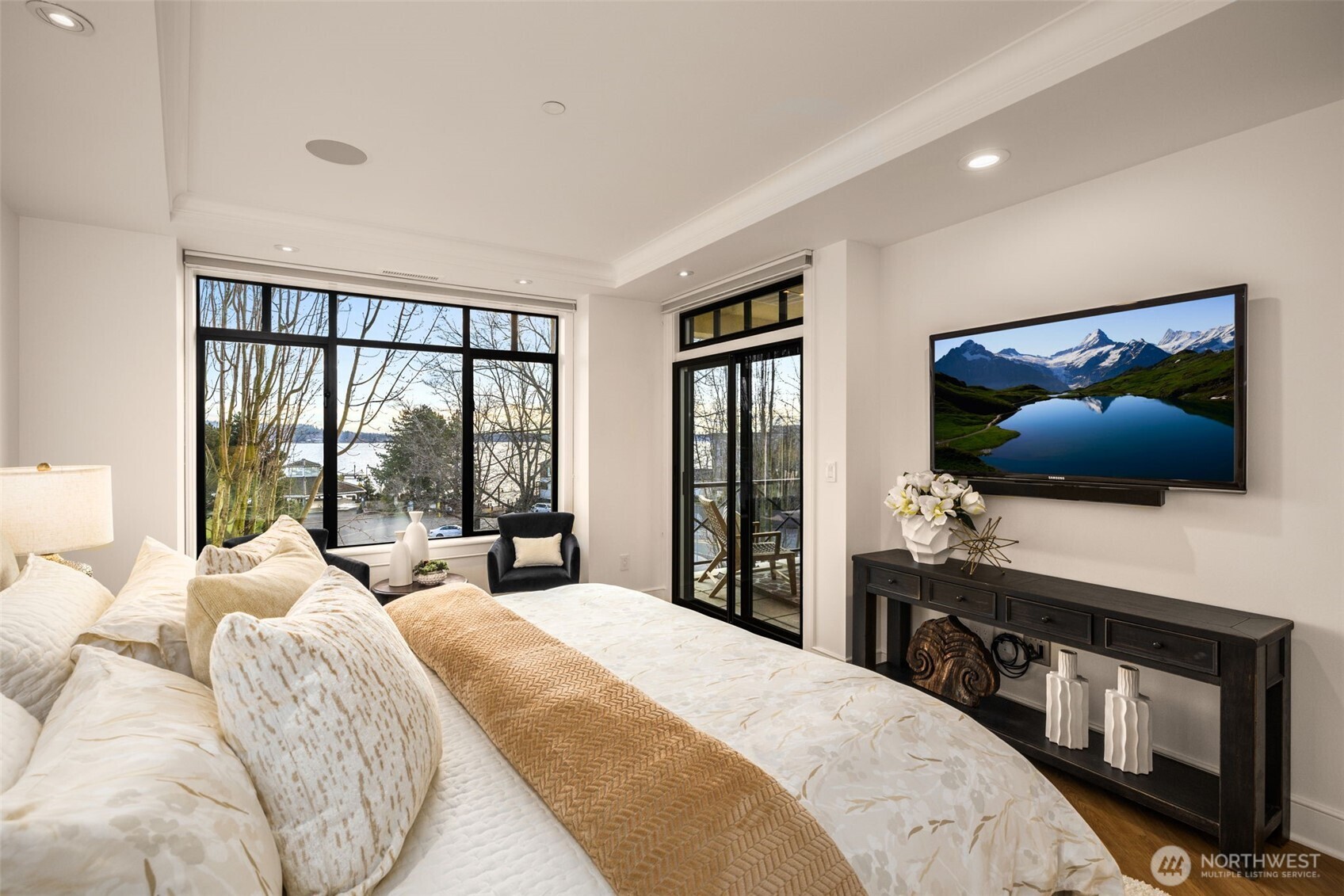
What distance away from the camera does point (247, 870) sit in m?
0.77

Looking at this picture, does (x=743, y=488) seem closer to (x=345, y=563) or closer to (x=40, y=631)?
(x=345, y=563)

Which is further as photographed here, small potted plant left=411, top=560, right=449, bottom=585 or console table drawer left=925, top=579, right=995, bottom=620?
small potted plant left=411, top=560, right=449, bottom=585

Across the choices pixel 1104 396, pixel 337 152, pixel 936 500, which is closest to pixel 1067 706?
pixel 936 500

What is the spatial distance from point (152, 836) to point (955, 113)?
286 cm

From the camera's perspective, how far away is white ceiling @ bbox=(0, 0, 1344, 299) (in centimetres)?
194

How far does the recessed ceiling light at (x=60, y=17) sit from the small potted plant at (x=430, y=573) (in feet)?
9.31

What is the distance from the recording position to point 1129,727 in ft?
7.64

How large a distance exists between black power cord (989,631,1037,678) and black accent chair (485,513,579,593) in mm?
2540

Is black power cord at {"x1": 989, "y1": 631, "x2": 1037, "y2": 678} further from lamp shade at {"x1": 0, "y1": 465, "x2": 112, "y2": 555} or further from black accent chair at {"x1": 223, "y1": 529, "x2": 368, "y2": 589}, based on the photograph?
lamp shade at {"x1": 0, "y1": 465, "x2": 112, "y2": 555}

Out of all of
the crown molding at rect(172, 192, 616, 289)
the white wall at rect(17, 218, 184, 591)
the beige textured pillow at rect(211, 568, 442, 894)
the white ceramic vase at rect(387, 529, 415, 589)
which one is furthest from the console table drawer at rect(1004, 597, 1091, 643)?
the white wall at rect(17, 218, 184, 591)

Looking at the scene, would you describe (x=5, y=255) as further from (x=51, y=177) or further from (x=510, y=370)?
(x=510, y=370)

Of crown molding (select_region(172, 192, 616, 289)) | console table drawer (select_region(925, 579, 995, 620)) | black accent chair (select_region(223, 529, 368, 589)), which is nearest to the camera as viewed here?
console table drawer (select_region(925, 579, 995, 620))

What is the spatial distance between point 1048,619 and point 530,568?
3.14 metres

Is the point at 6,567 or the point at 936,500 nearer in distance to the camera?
the point at 6,567
